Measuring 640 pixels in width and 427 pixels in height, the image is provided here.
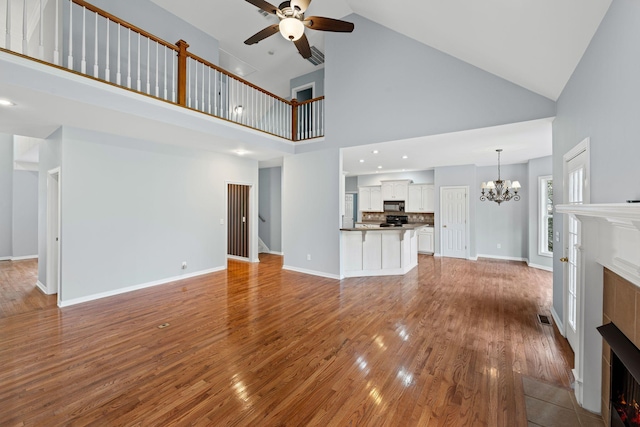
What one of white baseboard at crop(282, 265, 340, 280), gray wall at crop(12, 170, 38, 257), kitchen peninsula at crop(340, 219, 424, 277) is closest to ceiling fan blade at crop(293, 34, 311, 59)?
kitchen peninsula at crop(340, 219, 424, 277)

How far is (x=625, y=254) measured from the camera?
1.34 m

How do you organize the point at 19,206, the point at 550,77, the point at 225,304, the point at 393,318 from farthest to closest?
1. the point at 19,206
2. the point at 225,304
3. the point at 393,318
4. the point at 550,77

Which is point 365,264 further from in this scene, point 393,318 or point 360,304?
point 393,318

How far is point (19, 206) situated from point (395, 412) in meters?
10.4

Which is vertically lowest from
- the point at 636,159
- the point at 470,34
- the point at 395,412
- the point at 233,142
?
the point at 395,412

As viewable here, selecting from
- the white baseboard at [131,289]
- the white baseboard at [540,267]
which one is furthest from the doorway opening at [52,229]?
the white baseboard at [540,267]

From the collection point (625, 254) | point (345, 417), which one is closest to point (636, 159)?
point (625, 254)

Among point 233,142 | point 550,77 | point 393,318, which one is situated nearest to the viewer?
point 550,77

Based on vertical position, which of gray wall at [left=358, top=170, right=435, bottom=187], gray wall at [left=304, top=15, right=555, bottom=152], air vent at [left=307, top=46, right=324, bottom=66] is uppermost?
air vent at [left=307, top=46, right=324, bottom=66]

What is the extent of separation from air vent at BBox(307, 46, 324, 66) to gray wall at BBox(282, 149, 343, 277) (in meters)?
2.63

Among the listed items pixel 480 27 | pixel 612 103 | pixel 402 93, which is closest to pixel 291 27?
pixel 480 27

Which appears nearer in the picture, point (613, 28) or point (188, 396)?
point (613, 28)

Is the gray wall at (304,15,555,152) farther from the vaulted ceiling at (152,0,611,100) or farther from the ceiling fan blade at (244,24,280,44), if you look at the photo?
the ceiling fan blade at (244,24,280,44)

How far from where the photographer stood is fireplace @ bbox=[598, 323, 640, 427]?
50.7 inches
